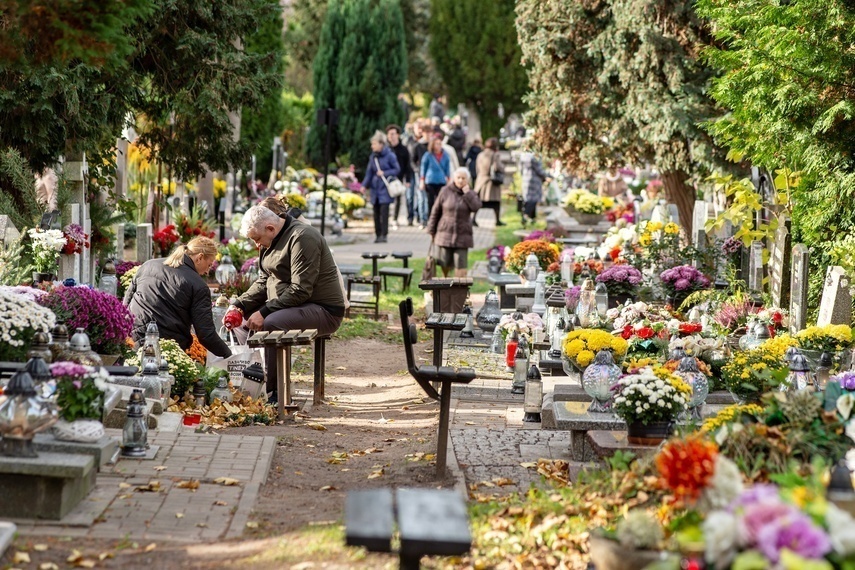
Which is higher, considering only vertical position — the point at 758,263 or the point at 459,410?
the point at 758,263

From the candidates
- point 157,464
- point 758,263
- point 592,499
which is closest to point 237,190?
point 758,263

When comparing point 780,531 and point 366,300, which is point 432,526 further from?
point 366,300

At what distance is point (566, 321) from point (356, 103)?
995 inches

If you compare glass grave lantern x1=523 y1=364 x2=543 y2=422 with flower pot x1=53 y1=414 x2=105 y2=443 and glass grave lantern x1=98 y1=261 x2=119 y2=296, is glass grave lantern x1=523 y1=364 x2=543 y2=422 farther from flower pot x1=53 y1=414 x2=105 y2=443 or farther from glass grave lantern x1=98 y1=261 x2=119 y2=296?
glass grave lantern x1=98 y1=261 x2=119 y2=296

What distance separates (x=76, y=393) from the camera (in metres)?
6.88

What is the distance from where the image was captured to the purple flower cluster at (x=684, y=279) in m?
14.3

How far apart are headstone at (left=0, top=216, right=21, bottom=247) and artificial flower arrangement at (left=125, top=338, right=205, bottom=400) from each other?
172 cm

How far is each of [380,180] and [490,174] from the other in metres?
3.64

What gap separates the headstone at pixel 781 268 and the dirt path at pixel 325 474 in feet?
12.4

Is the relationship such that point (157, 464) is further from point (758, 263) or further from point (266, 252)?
point (758, 263)

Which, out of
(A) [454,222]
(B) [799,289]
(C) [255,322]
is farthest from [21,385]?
(A) [454,222]

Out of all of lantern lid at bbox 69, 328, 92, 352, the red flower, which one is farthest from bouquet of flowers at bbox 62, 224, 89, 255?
the red flower

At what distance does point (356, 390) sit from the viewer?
42.1 feet

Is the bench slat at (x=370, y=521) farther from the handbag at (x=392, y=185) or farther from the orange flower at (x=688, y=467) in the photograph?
the handbag at (x=392, y=185)
